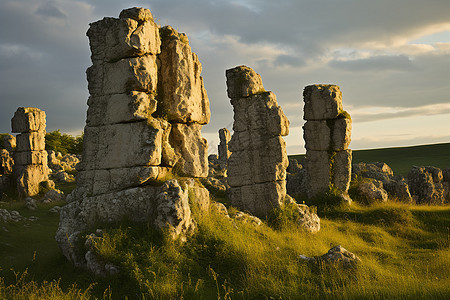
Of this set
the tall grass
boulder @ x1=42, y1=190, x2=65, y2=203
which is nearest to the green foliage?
boulder @ x1=42, y1=190, x2=65, y2=203

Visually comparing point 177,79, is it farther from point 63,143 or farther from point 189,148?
point 63,143

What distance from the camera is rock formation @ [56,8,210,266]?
A: 10086 mm

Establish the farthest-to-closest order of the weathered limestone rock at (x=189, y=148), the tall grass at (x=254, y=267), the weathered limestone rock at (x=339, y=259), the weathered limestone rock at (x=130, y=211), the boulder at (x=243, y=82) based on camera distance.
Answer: the boulder at (x=243, y=82)
the weathered limestone rock at (x=189, y=148)
the weathered limestone rock at (x=130, y=211)
the weathered limestone rock at (x=339, y=259)
the tall grass at (x=254, y=267)

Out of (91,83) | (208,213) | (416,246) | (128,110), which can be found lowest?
(416,246)

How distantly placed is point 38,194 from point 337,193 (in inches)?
803

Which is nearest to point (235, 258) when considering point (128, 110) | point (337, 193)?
point (128, 110)

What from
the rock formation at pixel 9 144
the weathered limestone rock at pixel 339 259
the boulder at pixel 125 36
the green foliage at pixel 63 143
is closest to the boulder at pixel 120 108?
the boulder at pixel 125 36

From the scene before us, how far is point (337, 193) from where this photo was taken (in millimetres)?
19500

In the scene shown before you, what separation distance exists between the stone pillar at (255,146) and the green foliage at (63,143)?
4336cm

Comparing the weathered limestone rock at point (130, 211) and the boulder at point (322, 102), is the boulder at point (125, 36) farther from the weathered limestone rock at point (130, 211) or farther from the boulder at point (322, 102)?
the boulder at point (322, 102)

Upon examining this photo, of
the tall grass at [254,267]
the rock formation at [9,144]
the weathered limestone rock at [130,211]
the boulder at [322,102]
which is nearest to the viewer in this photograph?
the tall grass at [254,267]

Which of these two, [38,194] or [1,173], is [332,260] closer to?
[38,194]

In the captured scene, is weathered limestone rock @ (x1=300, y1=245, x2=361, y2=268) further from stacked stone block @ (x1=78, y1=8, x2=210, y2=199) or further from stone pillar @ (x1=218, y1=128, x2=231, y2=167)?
stone pillar @ (x1=218, y1=128, x2=231, y2=167)

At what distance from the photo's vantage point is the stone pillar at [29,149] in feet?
85.1
